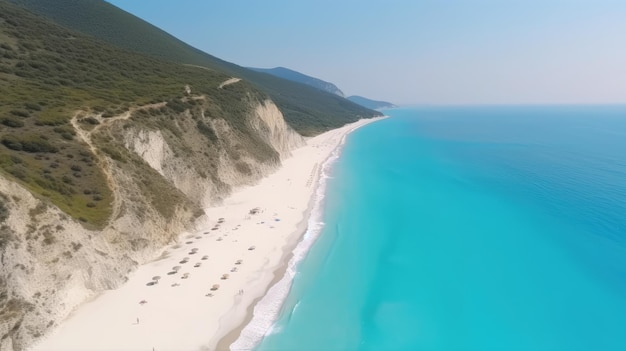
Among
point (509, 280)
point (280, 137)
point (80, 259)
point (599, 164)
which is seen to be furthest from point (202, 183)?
point (599, 164)

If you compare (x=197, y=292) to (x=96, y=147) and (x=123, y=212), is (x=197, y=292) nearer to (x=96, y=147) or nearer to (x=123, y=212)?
(x=123, y=212)

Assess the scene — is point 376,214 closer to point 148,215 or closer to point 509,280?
point 509,280

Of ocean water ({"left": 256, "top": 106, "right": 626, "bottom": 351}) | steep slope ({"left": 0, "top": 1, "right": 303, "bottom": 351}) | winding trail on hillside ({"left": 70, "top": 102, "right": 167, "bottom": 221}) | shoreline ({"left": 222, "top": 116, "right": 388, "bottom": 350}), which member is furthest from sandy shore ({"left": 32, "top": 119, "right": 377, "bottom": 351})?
winding trail on hillside ({"left": 70, "top": 102, "right": 167, "bottom": 221})

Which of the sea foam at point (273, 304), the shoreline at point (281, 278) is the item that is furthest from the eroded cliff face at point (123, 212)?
the sea foam at point (273, 304)

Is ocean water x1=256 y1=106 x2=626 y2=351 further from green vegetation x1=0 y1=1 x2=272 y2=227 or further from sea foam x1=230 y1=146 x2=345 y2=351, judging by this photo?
green vegetation x1=0 y1=1 x2=272 y2=227

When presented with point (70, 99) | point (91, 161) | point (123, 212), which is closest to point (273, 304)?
point (123, 212)
